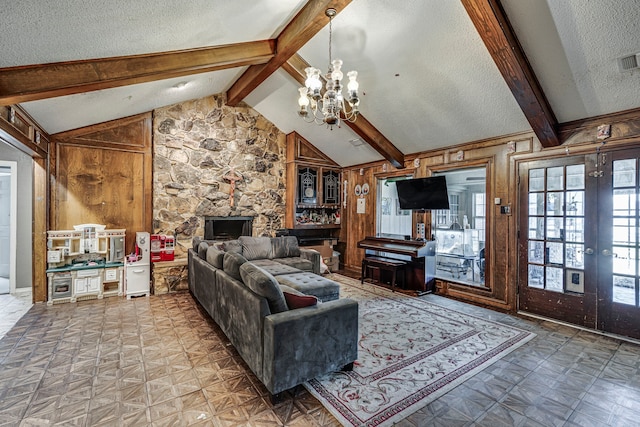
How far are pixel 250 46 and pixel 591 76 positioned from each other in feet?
12.9

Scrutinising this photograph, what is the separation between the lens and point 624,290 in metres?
3.43

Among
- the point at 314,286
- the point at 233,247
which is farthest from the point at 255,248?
the point at 314,286

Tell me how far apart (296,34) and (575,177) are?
13.1 feet

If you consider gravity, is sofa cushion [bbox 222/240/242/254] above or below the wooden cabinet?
below

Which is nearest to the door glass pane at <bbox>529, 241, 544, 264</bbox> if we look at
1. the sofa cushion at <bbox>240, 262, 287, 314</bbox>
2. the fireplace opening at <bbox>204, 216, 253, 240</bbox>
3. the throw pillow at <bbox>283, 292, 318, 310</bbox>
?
the throw pillow at <bbox>283, 292, 318, 310</bbox>

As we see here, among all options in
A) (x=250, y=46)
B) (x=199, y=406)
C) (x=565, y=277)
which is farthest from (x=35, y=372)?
(x=565, y=277)

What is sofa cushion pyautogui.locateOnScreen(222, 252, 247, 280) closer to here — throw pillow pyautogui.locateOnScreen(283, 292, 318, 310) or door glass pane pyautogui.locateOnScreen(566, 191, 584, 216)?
throw pillow pyautogui.locateOnScreen(283, 292, 318, 310)

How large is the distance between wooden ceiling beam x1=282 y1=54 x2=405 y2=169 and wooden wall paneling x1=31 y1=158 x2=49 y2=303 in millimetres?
4003

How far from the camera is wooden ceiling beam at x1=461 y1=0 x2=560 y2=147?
105 inches

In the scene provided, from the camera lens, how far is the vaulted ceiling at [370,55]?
7.69ft

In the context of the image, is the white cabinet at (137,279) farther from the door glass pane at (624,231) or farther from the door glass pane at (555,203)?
the door glass pane at (624,231)

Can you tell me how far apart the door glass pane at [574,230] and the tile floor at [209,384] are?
1174 mm

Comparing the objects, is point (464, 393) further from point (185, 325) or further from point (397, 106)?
point (397, 106)

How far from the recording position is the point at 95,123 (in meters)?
4.78
